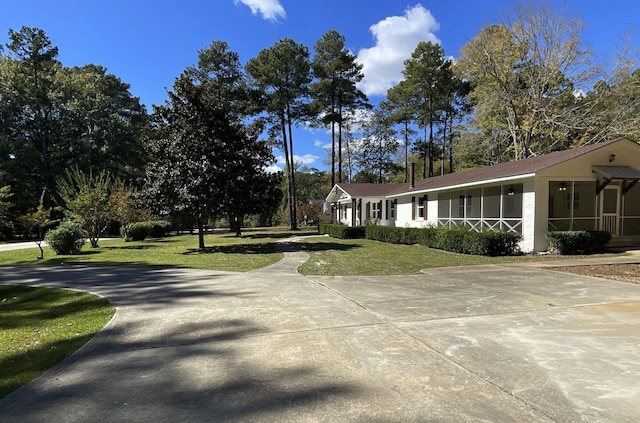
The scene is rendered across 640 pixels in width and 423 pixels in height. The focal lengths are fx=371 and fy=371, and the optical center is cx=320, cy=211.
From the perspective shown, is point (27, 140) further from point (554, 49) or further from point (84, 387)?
point (554, 49)

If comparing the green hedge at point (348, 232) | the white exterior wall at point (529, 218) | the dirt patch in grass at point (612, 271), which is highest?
the white exterior wall at point (529, 218)

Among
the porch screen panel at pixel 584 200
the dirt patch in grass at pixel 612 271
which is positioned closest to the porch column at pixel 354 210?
the porch screen panel at pixel 584 200

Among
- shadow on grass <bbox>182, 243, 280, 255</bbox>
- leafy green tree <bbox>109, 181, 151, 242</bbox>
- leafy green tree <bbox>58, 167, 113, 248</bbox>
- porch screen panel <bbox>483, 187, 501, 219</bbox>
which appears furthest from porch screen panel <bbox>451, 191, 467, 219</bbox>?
leafy green tree <bbox>58, 167, 113, 248</bbox>

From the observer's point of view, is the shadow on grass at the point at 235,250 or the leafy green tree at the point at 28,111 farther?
the leafy green tree at the point at 28,111

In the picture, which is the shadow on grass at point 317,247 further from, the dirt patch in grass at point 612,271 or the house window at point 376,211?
the house window at point 376,211

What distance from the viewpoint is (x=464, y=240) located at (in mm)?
14750

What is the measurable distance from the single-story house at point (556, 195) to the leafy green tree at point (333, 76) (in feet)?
63.9

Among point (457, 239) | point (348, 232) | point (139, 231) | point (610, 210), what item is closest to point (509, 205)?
point (610, 210)

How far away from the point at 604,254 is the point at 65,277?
17.3 m

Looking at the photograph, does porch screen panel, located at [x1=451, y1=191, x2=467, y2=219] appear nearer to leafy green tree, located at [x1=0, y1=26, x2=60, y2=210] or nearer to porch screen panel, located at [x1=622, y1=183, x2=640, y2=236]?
porch screen panel, located at [x1=622, y1=183, x2=640, y2=236]

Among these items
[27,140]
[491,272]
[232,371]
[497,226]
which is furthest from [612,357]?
[27,140]

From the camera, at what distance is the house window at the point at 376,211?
29.9m

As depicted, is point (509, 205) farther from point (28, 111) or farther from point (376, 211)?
point (28, 111)

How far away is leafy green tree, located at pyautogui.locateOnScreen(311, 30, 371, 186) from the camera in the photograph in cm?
3659
